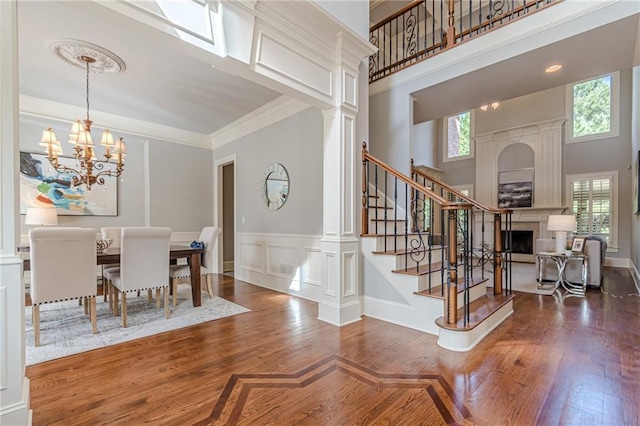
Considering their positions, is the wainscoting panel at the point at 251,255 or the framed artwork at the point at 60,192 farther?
the wainscoting panel at the point at 251,255

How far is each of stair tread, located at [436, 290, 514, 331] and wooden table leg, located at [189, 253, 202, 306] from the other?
8.87ft

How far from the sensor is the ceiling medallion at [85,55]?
3037mm

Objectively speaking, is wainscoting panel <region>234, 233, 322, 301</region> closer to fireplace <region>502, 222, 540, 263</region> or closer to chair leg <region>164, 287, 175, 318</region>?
chair leg <region>164, 287, 175, 318</region>

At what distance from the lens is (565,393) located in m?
1.73

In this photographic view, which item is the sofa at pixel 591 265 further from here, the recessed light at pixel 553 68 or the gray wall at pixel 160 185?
the gray wall at pixel 160 185

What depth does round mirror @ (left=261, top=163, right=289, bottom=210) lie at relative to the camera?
4543 millimetres

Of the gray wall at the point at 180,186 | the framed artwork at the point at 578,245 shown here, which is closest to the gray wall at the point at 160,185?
the gray wall at the point at 180,186

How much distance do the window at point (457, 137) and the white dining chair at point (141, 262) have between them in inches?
341

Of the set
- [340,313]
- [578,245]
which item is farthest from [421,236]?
[578,245]

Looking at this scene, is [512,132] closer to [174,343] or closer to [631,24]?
[631,24]

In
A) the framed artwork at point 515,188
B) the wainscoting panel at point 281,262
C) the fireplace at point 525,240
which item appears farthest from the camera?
the framed artwork at point 515,188

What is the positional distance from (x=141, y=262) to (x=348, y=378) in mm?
2317

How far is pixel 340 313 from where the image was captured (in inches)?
116

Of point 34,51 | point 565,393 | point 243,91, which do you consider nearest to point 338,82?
point 243,91
